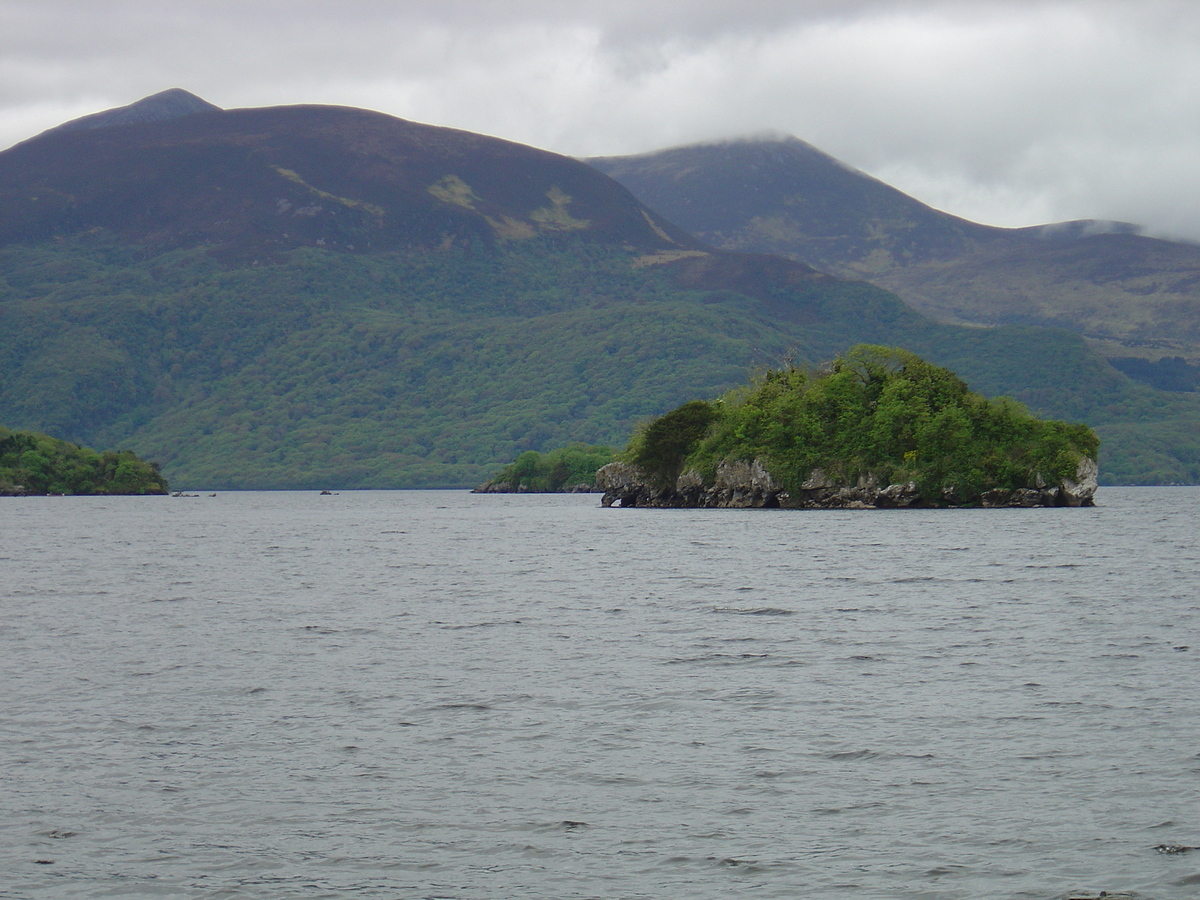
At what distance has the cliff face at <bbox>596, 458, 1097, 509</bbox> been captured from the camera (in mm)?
157200

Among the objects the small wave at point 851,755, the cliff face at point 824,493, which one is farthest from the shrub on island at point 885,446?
the small wave at point 851,755

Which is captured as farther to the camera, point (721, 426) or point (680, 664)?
point (721, 426)

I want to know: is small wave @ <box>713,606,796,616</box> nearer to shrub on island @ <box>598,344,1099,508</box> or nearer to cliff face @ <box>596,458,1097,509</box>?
shrub on island @ <box>598,344,1099,508</box>

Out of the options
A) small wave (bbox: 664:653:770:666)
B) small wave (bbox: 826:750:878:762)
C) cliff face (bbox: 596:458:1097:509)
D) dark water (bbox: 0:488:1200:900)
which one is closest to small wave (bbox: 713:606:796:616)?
dark water (bbox: 0:488:1200:900)

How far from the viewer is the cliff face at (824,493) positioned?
15720cm

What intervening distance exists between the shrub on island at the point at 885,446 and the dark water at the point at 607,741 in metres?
91.5

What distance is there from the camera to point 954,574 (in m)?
66.9

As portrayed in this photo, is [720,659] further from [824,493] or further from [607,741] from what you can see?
[824,493]

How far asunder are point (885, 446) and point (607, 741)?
13118 centimetres

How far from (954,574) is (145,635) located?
41.4 m

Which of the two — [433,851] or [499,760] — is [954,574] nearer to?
[499,760]

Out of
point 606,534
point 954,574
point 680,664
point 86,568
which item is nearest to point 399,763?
point 680,664

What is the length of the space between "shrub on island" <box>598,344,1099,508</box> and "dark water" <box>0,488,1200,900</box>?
300ft

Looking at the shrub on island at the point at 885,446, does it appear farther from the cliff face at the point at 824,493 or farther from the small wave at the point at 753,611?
the small wave at the point at 753,611
